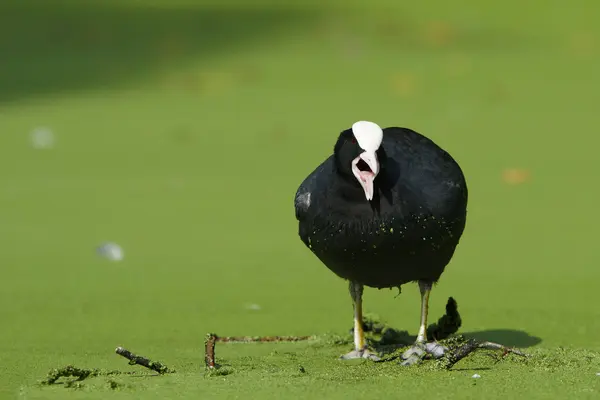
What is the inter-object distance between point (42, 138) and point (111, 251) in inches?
113

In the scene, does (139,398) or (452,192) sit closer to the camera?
(139,398)

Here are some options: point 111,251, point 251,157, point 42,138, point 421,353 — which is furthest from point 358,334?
point 42,138

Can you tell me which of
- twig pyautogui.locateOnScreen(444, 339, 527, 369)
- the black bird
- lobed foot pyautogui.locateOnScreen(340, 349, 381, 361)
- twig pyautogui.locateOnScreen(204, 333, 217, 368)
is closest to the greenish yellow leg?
the black bird

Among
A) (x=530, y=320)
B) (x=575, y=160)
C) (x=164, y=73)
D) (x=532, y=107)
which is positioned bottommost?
(x=530, y=320)

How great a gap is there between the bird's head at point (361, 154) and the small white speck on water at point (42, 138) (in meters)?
4.93

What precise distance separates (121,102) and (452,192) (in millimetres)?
6206

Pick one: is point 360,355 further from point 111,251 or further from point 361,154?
point 111,251

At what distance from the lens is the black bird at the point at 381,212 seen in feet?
12.8

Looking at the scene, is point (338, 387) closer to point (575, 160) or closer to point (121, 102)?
point (575, 160)

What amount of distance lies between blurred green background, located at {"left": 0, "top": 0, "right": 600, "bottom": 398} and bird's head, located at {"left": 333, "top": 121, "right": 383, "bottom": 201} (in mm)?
875

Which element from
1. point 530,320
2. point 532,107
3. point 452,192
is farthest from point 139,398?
point 532,107

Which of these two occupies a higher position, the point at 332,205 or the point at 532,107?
the point at 532,107

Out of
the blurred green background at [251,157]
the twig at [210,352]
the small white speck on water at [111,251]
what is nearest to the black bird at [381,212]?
the twig at [210,352]

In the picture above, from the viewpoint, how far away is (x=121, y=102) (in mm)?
9898
